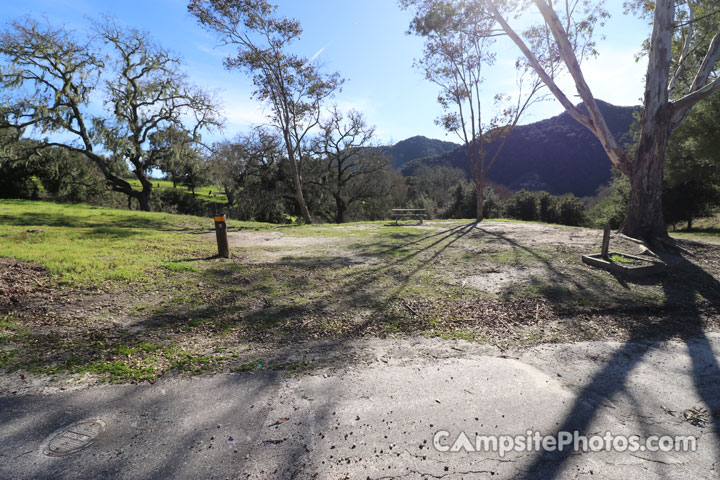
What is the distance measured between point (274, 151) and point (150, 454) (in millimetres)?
27135

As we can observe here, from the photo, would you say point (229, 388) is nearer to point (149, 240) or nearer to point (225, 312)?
point (225, 312)

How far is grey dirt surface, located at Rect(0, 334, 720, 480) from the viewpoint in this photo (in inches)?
83.8

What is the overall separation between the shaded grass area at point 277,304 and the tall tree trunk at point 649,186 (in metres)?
1.07

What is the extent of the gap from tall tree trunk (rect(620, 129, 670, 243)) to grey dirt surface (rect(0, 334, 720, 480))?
667cm

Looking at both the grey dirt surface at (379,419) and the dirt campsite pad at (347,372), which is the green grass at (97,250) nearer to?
the dirt campsite pad at (347,372)

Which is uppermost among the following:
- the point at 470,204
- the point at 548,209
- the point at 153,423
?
the point at 470,204

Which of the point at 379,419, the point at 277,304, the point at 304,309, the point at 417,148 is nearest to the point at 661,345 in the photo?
the point at 379,419

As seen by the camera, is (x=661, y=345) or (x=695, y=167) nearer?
(x=661, y=345)

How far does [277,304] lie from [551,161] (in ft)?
331

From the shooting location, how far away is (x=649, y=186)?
29.1 ft

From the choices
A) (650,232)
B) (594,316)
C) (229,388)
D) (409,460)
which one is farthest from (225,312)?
(650,232)

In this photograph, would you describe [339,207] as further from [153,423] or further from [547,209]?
[153,423]

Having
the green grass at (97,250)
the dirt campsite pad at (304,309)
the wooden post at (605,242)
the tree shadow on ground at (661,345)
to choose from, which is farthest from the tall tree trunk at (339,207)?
the tree shadow on ground at (661,345)

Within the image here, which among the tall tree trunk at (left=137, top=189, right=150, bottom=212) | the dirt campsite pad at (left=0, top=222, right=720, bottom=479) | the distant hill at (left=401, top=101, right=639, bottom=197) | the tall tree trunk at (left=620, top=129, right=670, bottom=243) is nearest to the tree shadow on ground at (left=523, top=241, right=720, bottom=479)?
the dirt campsite pad at (left=0, top=222, right=720, bottom=479)
